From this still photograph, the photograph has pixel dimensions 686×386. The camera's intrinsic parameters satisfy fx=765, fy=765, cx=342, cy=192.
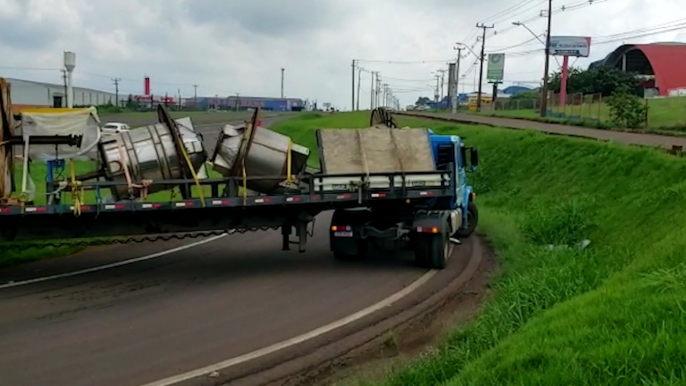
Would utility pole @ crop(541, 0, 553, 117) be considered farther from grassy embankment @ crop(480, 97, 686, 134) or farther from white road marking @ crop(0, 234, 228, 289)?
white road marking @ crop(0, 234, 228, 289)

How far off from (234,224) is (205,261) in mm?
1251

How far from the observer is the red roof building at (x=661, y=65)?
9275 centimetres

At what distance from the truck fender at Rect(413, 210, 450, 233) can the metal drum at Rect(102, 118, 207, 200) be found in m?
3.82

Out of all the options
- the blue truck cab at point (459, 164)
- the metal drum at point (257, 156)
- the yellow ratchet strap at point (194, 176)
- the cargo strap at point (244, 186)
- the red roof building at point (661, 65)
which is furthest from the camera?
the red roof building at point (661, 65)

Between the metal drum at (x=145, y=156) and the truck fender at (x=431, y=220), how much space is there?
382cm

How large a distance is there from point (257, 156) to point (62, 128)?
3157mm

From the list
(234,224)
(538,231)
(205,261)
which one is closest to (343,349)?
(234,224)

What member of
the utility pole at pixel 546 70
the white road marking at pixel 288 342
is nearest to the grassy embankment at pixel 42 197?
the white road marking at pixel 288 342

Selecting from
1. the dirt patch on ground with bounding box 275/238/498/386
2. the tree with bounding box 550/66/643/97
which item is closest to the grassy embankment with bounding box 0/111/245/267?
the dirt patch on ground with bounding box 275/238/498/386

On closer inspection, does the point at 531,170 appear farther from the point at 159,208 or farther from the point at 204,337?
the point at 204,337

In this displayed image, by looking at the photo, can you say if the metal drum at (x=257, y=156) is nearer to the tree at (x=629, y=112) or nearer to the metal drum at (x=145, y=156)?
the metal drum at (x=145, y=156)

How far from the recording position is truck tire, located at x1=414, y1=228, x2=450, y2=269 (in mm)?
13266

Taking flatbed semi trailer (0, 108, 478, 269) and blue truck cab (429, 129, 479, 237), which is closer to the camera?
flatbed semi trailer (0, 108, 478, 269)

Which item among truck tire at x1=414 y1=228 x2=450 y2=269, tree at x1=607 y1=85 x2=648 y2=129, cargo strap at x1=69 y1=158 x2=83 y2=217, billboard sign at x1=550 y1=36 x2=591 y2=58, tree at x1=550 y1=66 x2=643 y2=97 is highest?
billboard sign at x1=550 y1=36 x2=591 y2=58
